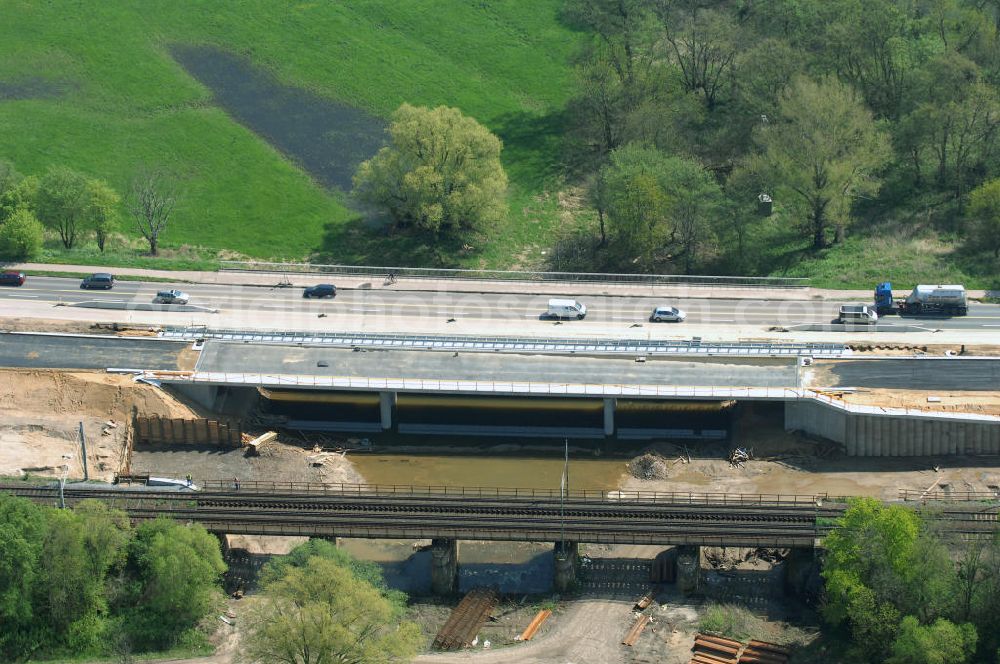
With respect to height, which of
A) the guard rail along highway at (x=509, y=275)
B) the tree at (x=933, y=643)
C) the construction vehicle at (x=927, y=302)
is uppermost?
the guard rail along highway at (x=509, y=275)

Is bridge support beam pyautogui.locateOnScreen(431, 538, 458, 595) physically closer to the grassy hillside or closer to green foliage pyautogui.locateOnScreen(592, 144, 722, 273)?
green foliage pyautogui.locateOnScreen(592, 144, 722, 273)

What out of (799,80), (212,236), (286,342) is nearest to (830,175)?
(799,80)

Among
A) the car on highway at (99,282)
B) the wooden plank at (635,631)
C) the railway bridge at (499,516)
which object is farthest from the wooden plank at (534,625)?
the car on highway at (99,282)

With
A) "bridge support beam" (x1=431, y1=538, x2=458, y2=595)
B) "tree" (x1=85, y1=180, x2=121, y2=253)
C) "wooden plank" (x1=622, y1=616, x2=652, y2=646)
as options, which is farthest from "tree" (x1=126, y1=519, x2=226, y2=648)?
"tree" (x1=85, y1=180, x2=121, y2=253)

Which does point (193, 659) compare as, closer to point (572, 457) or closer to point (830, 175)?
point (572, 457)

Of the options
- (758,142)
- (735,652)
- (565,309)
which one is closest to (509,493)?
(735,652)

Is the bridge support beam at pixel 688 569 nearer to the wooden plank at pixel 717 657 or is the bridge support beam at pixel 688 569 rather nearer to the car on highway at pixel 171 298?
the wooden plank at pixel 717 657
